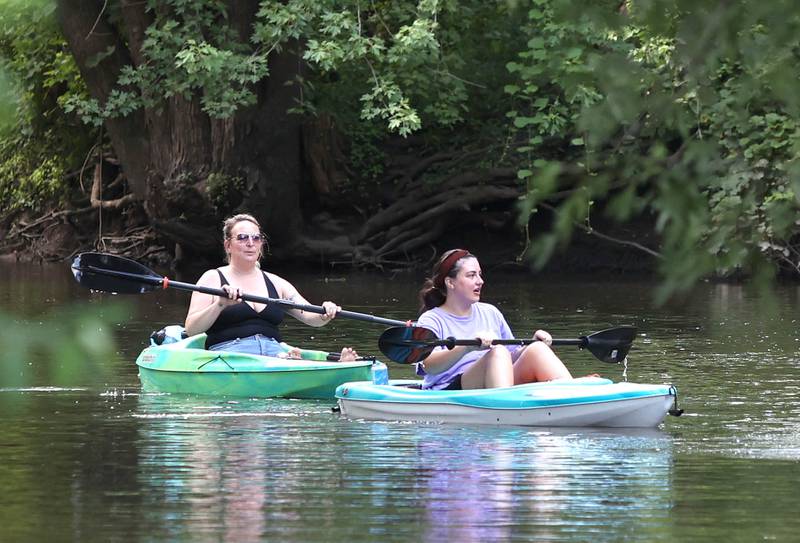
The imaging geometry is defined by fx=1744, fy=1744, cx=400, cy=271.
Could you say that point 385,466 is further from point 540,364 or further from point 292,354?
point 292,354

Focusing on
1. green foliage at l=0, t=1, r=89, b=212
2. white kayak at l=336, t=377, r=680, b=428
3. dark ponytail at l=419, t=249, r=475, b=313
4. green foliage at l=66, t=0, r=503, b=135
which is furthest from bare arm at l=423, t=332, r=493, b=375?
green foliage at l=0, t=1, r=89, b=212

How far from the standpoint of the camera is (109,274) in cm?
1222

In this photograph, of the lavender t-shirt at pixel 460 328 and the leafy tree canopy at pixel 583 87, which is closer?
the leafy tree canopy at pixel 583 87

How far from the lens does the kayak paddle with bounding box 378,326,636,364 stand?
960cm

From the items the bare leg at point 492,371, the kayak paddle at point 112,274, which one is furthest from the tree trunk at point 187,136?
the bare leg at point 492,371

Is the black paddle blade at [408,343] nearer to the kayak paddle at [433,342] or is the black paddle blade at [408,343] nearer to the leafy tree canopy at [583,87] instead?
the kayak paddle at [433,342]

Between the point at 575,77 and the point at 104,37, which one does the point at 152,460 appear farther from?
the point at 104,37

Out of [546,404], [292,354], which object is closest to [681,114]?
[546,404]

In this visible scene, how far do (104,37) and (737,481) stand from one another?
701 inches

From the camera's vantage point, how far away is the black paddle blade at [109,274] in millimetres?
12148

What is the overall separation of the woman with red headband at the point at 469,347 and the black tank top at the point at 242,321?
176cm

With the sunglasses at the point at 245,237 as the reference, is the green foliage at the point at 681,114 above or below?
below

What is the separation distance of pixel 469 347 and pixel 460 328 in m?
0.12

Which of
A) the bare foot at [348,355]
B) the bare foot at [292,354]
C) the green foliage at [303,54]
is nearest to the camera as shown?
the bare foot at [348,355]
